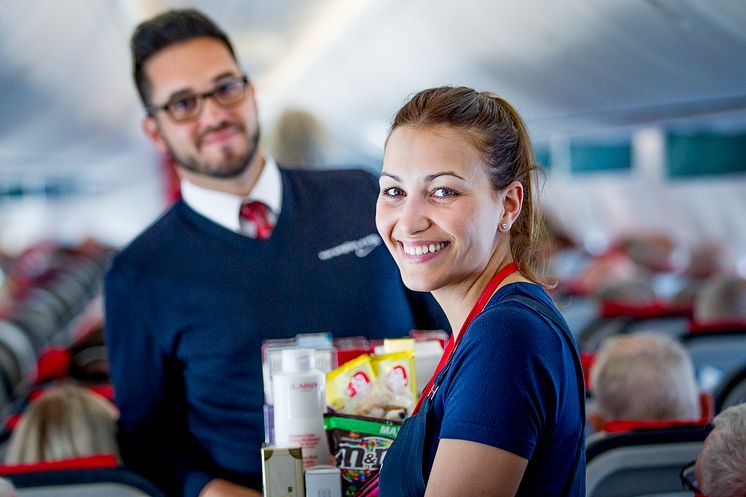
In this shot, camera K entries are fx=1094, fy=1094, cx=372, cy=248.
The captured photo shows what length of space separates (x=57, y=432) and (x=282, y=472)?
5.56 feet

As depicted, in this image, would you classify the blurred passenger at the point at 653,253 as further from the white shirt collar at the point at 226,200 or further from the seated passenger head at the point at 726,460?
the seated passenger head at the point at 726,460

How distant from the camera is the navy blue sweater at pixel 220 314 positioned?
2684 mm

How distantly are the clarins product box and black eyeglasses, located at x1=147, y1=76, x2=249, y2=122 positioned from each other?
3.68 feet

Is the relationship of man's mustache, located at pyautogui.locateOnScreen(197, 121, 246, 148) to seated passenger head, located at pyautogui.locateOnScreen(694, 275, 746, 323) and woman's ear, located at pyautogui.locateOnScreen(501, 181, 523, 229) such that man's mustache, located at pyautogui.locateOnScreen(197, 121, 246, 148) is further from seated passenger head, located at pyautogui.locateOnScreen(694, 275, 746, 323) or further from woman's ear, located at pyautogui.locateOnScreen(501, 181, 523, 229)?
seated passenger head, located at pyautogui.locateOnScreen(694, 275, 746, 323)

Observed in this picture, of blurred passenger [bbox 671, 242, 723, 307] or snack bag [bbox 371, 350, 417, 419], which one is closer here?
snack bag [bbox 371, 350, 417, 419]

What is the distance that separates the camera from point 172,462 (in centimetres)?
277

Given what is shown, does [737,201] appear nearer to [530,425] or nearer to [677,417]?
[677,417]

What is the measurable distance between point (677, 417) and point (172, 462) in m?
1.65

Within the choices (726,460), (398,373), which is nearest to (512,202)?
(398,373)

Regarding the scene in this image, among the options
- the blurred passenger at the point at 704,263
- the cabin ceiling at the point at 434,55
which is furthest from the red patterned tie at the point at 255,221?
the blurred passenger at the point at 704,263

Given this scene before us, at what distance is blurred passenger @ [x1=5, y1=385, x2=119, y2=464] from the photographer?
11.1 feet

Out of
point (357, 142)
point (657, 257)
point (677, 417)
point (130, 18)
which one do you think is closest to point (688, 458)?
point (677, 417)

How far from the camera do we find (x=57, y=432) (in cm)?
339

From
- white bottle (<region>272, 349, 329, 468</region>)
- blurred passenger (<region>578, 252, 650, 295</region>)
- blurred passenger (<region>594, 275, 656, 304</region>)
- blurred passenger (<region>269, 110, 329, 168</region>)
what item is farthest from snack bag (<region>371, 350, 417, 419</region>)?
blurred passenger (<region>578, 252, 650, 295</region>)
